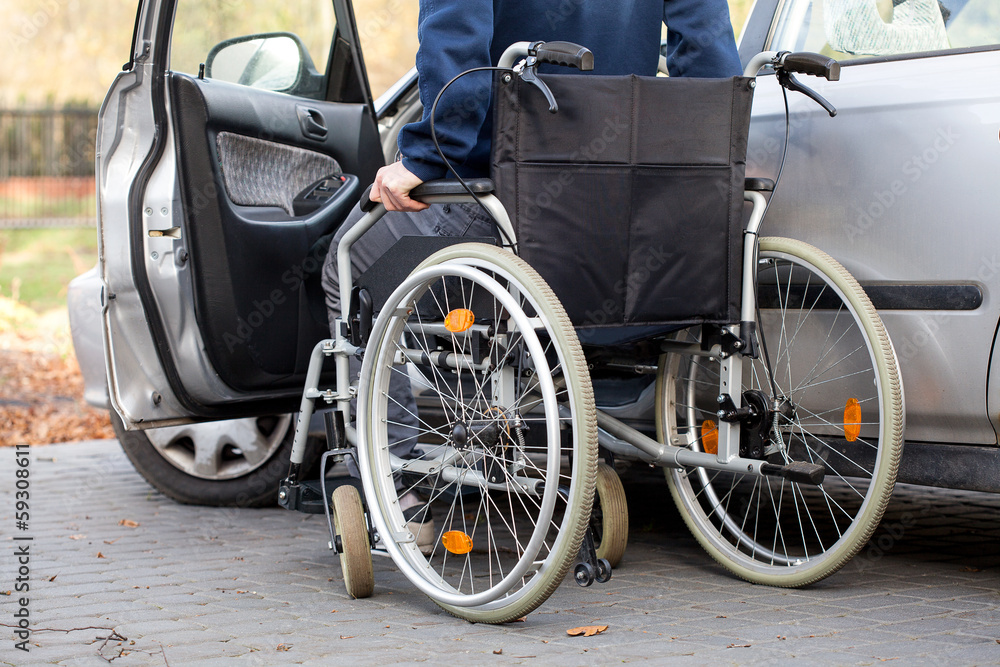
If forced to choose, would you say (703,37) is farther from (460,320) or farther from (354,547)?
(354,547)

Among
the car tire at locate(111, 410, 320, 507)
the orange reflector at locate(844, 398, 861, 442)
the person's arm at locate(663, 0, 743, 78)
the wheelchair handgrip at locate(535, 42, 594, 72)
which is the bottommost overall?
the car tire at locate(111, 410, 320, 507)

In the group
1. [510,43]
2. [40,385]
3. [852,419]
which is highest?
[510,43]

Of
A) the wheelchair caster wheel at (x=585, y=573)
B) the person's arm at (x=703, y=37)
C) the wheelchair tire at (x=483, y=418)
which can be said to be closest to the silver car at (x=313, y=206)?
the person's arm at (x=703, y=37)

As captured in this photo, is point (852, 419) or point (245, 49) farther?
point (245, 49)

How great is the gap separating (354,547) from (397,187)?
3.32 ft

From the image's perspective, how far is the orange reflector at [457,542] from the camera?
284cm

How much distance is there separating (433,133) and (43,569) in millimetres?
1955

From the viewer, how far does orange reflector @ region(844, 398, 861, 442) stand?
120 inches

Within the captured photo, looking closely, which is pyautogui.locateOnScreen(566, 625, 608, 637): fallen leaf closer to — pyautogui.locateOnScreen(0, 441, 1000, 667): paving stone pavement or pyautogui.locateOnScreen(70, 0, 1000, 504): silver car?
pyautogui.locateOnScreen(0, 441, 1000, 667): paving stone pavement

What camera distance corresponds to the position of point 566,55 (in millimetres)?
2510

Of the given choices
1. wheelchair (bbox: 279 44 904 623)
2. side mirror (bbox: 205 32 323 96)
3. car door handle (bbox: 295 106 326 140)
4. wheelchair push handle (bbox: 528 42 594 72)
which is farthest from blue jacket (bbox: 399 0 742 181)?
side mirror (bbox: 205 32 323 96)

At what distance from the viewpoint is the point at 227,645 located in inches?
103

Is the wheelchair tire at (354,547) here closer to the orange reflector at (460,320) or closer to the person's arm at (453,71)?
the orange reflector at (460,320)

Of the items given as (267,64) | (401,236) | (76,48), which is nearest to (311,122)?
(267,64)
